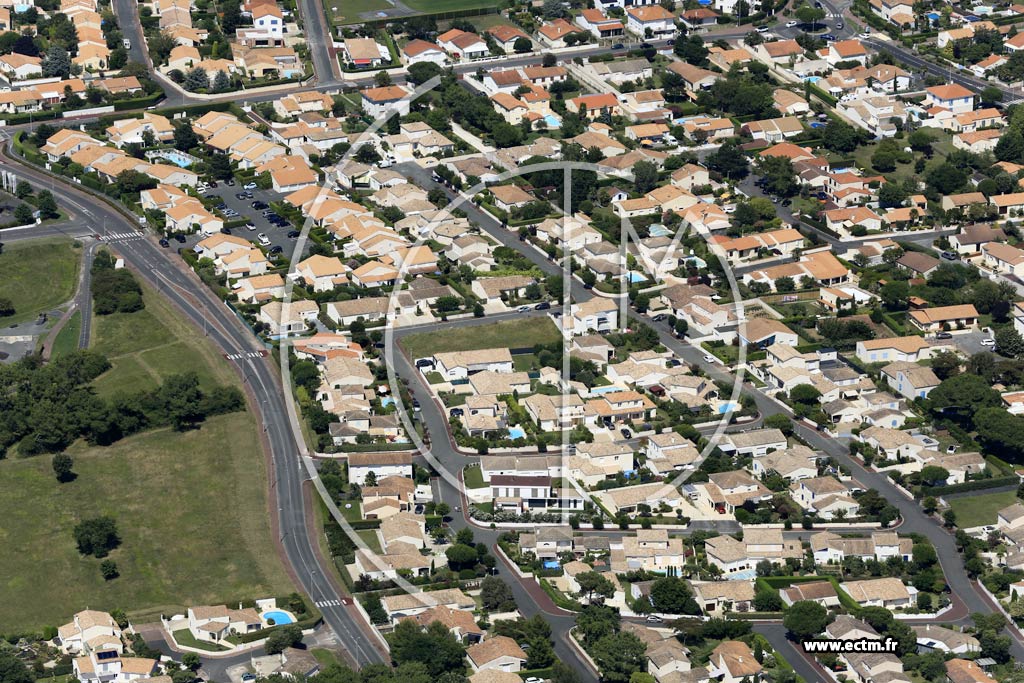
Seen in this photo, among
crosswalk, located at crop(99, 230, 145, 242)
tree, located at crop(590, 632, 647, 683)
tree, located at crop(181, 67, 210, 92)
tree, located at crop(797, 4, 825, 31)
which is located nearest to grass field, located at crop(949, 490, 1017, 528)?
tree, located at crop(590, 632, 647, 683)

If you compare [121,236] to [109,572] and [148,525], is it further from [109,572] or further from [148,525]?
[109,572]

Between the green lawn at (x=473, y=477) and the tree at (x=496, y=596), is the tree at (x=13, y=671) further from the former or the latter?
the green lawn at (x=473, y=477)

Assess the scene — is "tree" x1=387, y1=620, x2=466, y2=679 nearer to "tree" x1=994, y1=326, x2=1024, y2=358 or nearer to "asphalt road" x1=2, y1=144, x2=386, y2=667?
"asphalt road" x1=2, y1=144, x2=386, y2=667

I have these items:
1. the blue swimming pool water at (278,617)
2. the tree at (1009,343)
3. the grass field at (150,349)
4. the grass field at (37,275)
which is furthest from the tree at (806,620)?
the grass field at (37,275)

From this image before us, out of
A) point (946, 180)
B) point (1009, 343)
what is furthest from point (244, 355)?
point (946, 180)

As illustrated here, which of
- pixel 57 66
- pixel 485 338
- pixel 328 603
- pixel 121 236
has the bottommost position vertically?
pixel 485 338

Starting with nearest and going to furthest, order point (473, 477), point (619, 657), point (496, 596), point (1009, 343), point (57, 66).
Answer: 1. point (619, 657)
2. point (496, 596)
3. point (473, 477)
4. point (1009, 343)
5. point (57, 66)

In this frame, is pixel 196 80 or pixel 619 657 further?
pixel 196 80
